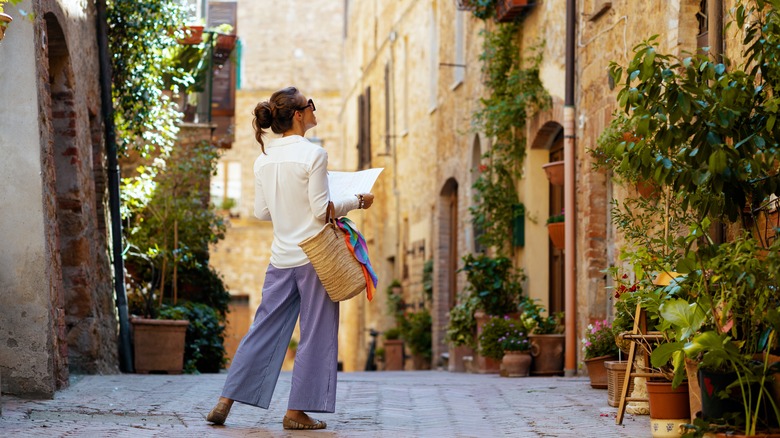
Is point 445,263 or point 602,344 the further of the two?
point 445,263

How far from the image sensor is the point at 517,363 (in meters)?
11.0

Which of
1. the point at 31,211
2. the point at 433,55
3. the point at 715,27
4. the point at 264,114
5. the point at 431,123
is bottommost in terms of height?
the point at 31,211

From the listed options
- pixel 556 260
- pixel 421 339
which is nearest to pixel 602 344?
pixel 556 260

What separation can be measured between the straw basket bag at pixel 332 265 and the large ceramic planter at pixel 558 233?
17.6 feet

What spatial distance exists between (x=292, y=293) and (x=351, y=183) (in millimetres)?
576

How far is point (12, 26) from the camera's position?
6.76 meters

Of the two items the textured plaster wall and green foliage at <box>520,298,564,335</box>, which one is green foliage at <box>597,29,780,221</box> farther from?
green foliage at <box>520,298,564,335</box>

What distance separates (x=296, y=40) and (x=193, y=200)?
66.0ft

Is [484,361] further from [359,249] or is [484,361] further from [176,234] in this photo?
[359,249]

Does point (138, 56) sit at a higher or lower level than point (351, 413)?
higher

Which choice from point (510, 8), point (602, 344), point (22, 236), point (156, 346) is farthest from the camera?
point (510, 8)

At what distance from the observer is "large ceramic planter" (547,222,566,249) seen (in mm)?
10547

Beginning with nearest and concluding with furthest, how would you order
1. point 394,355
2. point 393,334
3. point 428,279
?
point 428,279 → point 394,355 → point 393,334

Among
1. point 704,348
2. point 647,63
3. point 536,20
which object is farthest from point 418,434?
point 536,20
